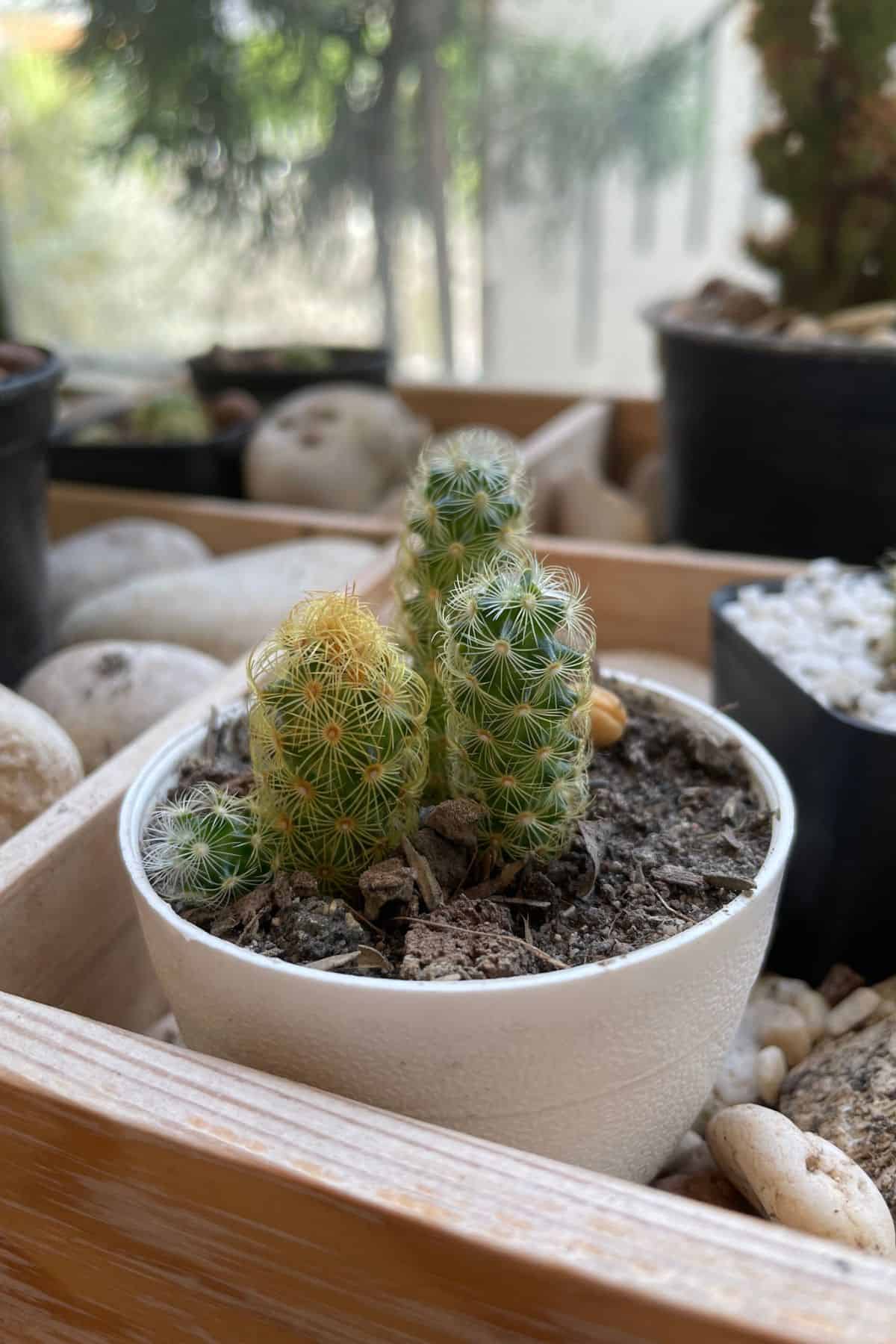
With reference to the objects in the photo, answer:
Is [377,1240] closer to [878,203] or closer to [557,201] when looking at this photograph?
[878,203]

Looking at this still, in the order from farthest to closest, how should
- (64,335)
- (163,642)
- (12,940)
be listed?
(64,335)
(163,642)
(12,940)

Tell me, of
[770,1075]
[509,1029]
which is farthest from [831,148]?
[509,1029]

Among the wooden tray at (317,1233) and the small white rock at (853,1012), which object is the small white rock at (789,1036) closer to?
the small white rock at (853,1012)

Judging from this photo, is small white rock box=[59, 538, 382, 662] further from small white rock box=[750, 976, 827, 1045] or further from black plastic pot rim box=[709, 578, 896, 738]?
small white rock box=[750, 976, 827, 1045]

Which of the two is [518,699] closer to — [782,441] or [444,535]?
[444,535]

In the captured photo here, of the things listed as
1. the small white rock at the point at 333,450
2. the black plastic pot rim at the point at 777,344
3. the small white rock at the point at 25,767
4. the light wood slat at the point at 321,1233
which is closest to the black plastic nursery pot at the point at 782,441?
the black plastic pot rim at the point at 777,344

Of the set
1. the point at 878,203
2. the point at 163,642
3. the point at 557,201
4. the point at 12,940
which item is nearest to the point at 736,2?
the point at 557,201
